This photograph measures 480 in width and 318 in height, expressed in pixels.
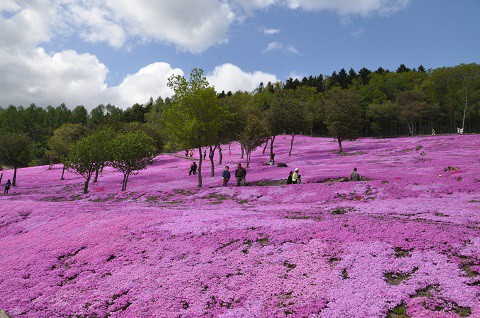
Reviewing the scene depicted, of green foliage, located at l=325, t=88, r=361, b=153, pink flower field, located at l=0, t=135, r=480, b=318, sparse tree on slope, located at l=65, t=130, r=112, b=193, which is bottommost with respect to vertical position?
pink flower field, located at l=0, t=135, r=480, b=318

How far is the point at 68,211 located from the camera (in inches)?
830

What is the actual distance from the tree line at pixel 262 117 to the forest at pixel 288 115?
0.12 meters

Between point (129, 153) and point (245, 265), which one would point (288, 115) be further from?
point (245, 265)

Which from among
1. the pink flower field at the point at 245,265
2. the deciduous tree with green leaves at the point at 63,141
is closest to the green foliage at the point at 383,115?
the pink flower field at the point at 245,265

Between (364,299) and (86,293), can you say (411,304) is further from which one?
(86,293)

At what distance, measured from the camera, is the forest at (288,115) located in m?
34.9

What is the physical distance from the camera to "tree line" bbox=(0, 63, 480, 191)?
34.8 m

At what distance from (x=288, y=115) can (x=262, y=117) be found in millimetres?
12706

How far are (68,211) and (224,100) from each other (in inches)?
1572

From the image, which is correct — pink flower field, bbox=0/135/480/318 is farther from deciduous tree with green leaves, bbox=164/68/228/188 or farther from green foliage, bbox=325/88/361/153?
green foliage, bbox=325/88/361/153

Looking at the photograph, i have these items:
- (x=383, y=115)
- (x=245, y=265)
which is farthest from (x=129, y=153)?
(x=383, y=115)

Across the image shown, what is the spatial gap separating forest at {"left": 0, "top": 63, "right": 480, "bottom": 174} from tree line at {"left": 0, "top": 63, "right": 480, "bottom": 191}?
0.12 m

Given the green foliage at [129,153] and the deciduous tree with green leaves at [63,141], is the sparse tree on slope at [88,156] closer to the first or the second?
the green foliage at [129,153]

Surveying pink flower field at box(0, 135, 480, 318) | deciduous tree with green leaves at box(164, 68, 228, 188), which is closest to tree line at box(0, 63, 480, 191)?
deciduous tree with green leaves at box(164, 68, 228, 188)
